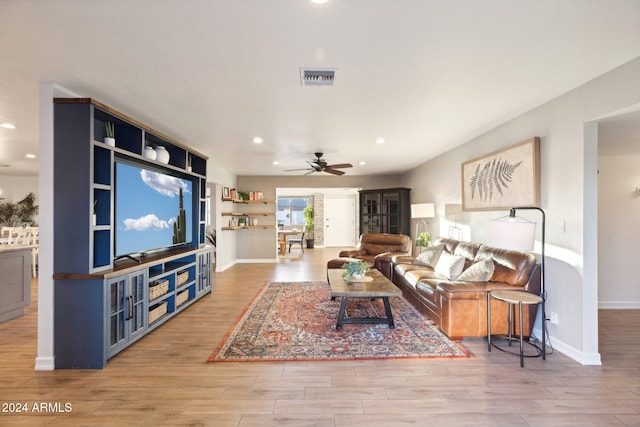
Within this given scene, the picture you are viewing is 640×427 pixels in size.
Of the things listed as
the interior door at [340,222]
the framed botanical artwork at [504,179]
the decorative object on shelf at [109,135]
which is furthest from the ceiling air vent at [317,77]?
the interior door at [340,222]

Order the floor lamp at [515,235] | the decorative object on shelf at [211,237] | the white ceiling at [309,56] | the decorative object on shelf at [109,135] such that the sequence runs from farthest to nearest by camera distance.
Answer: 1. the decorative object on shelf at [211,237]
2. the decorative object on shelf at [109,135]
3. the floor lamp at [515,235]
4. the white ceiling at [309,56]

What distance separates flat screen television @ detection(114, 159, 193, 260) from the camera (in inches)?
122

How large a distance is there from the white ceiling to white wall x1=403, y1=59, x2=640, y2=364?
0.57ft

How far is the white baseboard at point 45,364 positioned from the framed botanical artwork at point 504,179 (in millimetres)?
4782

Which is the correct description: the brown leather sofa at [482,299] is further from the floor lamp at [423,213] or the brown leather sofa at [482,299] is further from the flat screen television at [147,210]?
the flat screen television at [147,210]

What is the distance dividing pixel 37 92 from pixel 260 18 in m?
2.50

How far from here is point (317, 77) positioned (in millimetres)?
2527

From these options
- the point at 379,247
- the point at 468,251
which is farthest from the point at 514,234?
the point at 379,247

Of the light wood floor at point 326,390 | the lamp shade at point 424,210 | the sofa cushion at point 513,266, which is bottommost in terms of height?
the light wood floor at point 326,390

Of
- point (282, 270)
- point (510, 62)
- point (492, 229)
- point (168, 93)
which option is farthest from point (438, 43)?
point (282, 270)

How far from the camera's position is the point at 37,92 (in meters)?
2.82

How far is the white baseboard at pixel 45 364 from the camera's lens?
257 cm

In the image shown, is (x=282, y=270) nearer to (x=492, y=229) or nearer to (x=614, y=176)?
(x=492, y=229)

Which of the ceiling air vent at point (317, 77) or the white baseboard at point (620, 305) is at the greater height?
the ceiling air vent at point (317, 77)
